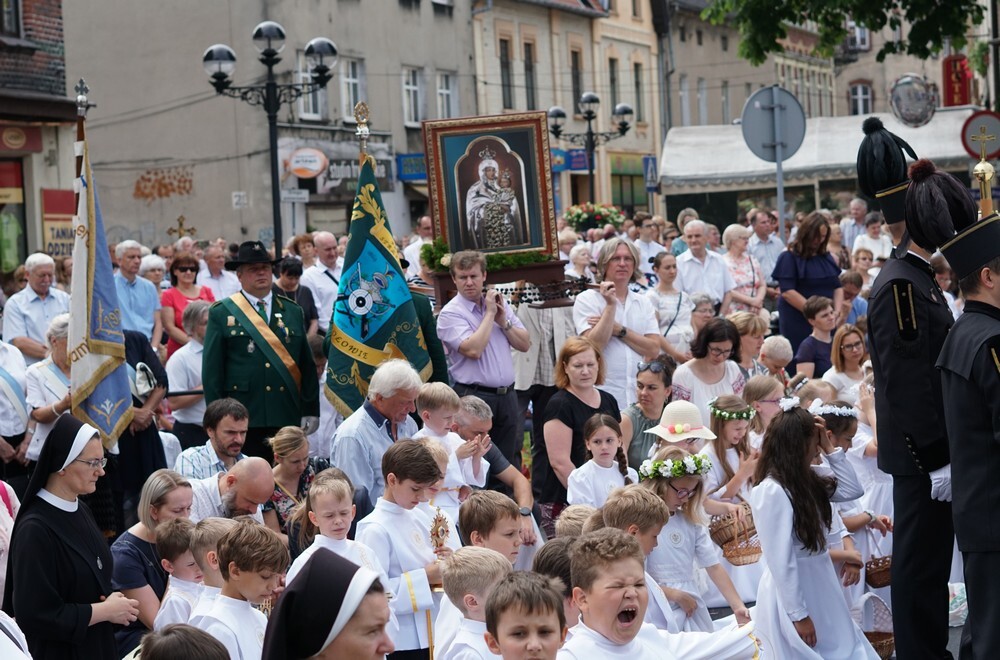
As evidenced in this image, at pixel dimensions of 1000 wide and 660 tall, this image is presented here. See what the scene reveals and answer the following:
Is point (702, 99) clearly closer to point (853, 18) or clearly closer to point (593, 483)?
point (853, 18)

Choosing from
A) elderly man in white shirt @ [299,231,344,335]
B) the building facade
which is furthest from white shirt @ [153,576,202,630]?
the building facade

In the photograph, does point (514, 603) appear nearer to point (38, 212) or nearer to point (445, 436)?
point (445, 436)

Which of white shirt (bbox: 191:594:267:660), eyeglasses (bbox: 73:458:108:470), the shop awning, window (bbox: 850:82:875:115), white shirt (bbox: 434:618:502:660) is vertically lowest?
white shirt (bbox: 434:618:502:660)

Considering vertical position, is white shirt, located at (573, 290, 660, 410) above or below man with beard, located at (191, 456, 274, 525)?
above

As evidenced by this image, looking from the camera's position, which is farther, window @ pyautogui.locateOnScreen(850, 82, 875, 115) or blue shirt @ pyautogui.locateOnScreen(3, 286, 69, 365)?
window @ pyautogui.locateOnScreen(850, 82, 875, 115)

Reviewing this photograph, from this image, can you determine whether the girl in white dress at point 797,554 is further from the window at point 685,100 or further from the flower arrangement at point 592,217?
the window at point 685,100

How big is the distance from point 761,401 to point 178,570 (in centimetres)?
421

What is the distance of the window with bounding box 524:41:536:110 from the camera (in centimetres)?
4384

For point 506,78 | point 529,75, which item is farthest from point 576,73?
point 506,78

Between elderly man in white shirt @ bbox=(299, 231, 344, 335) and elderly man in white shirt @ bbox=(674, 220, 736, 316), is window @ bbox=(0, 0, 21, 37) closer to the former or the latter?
elderly man in white shirt @ bbox=(299, 231, 344, 335)

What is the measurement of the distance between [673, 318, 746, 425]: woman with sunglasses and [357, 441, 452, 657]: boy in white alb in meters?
3.88

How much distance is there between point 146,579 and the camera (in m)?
7.11

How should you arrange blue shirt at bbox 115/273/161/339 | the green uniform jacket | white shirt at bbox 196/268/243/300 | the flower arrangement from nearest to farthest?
1. the green uniform jacket
2. blue shirt at bbox 115/273/161/339
3. white shirt at bbox 196/268/243/300
4. the flower arrangement

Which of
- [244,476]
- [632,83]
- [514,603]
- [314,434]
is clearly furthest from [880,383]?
[632,83]
